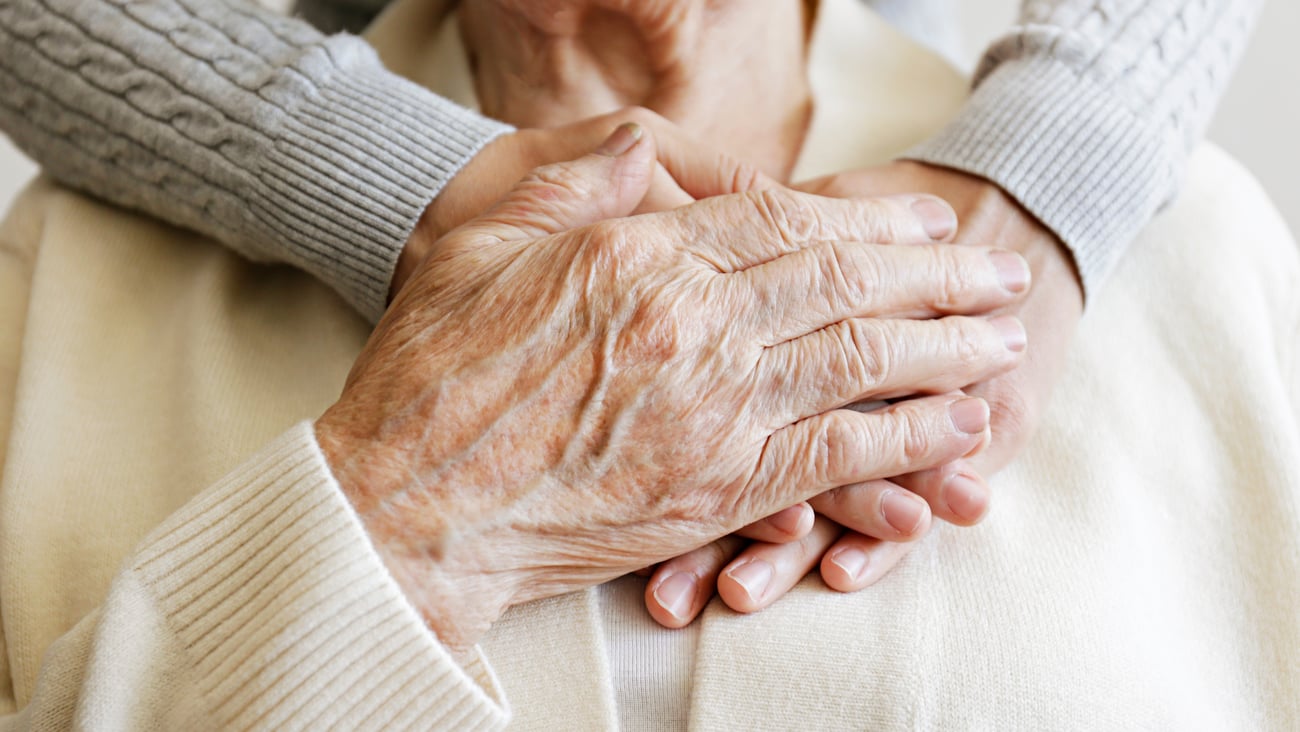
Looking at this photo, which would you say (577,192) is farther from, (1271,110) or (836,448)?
(1271,110)

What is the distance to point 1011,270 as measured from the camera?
77 centimetres

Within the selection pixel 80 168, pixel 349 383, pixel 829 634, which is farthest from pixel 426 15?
pixel 829 634

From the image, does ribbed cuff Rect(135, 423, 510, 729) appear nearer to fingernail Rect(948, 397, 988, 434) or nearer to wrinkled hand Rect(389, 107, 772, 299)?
wrinkled hand Rect(389, 107, 772, 299)

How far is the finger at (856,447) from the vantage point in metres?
0.67

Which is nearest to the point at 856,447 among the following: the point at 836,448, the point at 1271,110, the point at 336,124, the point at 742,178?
the point at 836,448

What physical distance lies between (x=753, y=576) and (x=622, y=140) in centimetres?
32

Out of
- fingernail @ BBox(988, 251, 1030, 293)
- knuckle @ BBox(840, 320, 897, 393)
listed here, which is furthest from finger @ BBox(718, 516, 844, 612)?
fingernail @ BBox(988, 251, 1030, 293)

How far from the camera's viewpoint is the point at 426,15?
41.3 inches

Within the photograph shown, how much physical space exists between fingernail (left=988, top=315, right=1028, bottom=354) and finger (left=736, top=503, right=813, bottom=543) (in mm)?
195

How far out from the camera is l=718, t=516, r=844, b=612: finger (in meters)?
0.67

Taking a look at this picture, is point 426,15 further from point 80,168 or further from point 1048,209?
point 1048,209

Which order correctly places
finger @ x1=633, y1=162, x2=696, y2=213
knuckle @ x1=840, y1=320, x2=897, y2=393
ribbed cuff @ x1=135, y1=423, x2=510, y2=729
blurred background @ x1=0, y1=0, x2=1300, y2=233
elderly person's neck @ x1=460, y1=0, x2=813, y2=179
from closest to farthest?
1. ribbed cuff @ x1=135, y1=423, x2=510, y2=729
2. knuckle @ x1=840, y1=320, x2=897, y2=393
3. finger @ x1=633, y1=162, x2=696, y2=213
4. elderly person's neck @ x1=460, y1=0, x2=813, y2=179
5. blurred background @ x1=0, y1=0, x2=1300, y2=233

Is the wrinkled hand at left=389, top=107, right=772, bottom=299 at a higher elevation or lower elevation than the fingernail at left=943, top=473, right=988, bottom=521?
higher

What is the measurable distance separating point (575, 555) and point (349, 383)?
188mm
